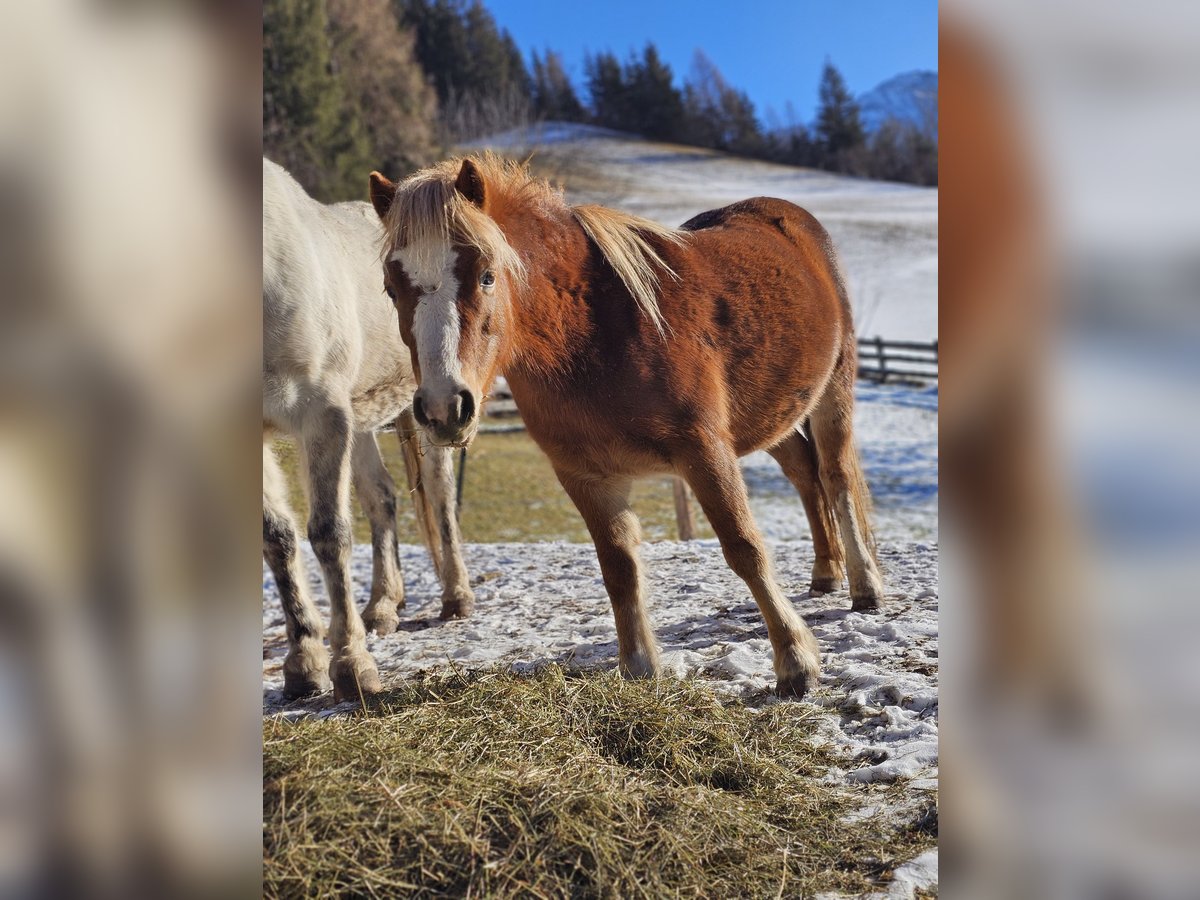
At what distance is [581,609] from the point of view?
430 centimetres

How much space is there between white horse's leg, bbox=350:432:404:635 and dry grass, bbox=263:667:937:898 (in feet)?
6.11

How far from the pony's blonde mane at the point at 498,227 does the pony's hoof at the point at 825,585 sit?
2.00 metres

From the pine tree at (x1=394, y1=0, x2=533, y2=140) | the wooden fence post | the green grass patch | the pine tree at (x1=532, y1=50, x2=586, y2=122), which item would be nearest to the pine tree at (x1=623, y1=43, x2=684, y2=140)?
the pine tree at (x1=532, y1=50, x2=586, y2=122)

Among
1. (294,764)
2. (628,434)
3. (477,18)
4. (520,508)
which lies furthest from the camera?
(477,18)

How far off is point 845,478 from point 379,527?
246 cm

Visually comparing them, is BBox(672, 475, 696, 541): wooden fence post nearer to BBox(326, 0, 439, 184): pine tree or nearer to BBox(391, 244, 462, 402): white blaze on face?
BBox(391, 244, 462, 402): white blaze on face

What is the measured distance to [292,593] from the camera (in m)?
3.02

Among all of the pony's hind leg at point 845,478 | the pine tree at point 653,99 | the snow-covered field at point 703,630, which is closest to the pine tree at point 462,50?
the pine tree at point 653,99

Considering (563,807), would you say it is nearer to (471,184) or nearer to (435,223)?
(435,223)

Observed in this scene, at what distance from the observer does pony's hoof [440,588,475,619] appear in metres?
4.44

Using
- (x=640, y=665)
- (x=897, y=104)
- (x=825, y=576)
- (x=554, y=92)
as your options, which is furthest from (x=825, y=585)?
(x=897, y=104)
